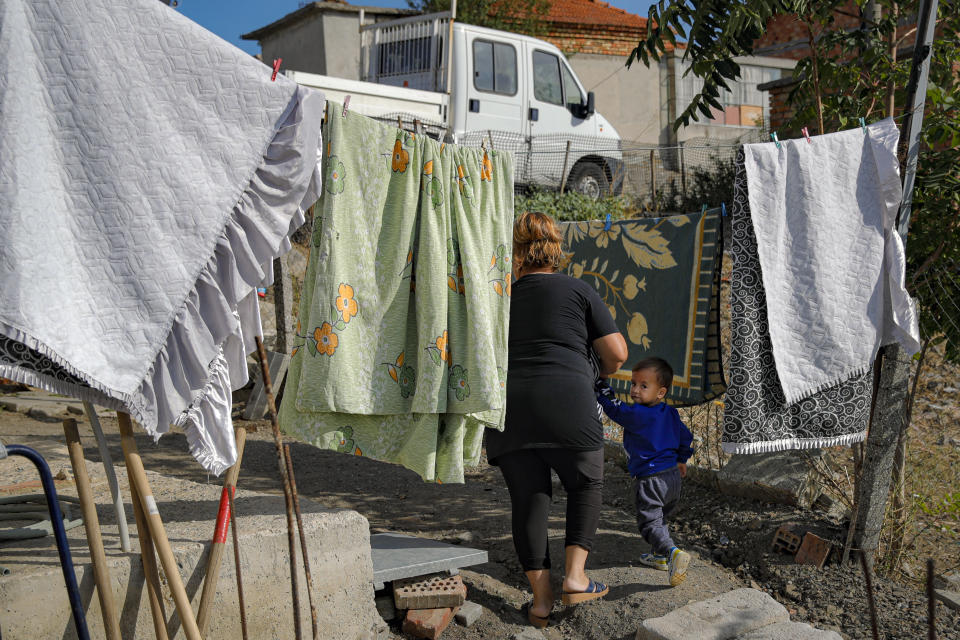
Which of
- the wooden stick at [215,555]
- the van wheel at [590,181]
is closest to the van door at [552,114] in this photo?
the van wheel at [590,181]

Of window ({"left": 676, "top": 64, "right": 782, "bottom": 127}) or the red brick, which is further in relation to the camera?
window ({"left": 676, "top": 64, "right": 782, "bottom": 127})

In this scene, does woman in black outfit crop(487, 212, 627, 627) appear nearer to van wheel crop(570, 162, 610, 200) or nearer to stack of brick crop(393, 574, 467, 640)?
stack of brick crop(393, 574, 467, 640)

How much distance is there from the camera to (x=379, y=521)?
4391mm

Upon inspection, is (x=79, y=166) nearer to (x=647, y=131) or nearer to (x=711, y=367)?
(x=711, y=367)

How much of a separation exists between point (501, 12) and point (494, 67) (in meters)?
7.14

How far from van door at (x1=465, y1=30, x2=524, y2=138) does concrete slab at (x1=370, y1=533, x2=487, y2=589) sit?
748 cm

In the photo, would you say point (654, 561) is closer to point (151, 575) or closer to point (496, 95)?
point (151, 575)

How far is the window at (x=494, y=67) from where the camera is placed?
10289 mm

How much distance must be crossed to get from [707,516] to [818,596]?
105cm

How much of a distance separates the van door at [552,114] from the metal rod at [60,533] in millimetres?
8959

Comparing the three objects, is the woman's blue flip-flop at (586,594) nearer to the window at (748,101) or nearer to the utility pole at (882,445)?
the utility pole at (882,445)

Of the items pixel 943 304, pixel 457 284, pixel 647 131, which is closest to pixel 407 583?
pixel 457 284

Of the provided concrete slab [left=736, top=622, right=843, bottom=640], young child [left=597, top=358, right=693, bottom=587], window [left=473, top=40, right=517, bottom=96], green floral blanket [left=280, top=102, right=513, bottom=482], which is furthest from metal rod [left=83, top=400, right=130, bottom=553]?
window [left=473, top=40, right=517, bottom=96]

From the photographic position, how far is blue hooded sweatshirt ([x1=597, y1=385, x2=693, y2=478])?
3600 millimetres
